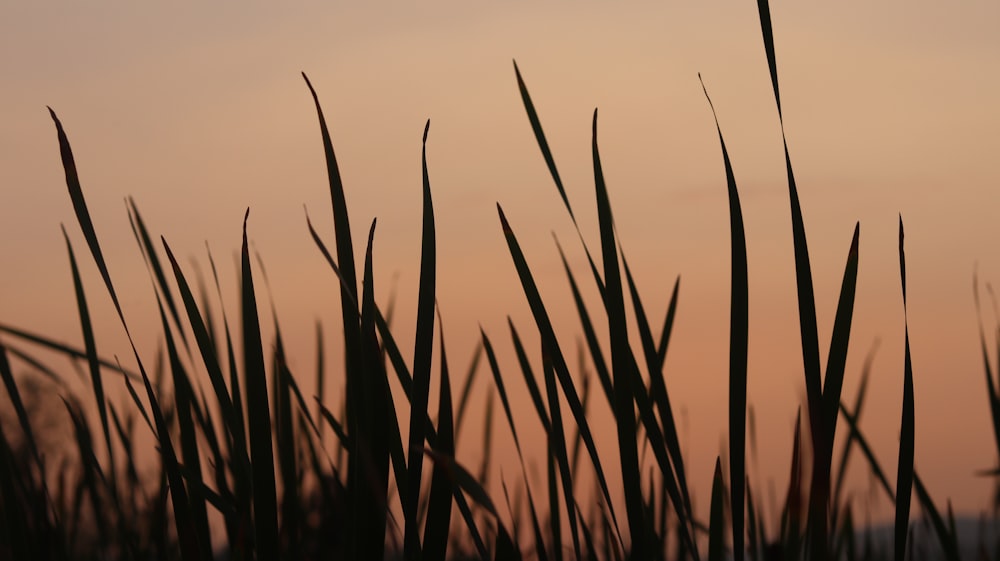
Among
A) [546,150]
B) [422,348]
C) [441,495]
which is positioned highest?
[546,150]

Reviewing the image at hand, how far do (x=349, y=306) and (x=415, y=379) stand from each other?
0.10 m

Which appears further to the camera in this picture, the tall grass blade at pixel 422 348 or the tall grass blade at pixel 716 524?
the tall grass blade at pixel 716 524

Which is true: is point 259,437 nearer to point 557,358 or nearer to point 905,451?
point 557,358

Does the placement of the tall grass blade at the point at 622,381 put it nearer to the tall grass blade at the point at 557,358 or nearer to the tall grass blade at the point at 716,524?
the tall grass blade at the point at 557,358

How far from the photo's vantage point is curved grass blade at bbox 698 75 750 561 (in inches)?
36.3

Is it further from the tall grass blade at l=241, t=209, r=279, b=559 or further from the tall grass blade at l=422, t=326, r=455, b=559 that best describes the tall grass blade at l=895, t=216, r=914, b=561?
the tall grass blade at l=241, t=209, r=279, b=559

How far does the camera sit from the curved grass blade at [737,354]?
921mm

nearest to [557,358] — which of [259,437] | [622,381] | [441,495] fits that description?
[622,381]

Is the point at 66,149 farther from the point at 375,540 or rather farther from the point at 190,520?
the point at 375,540

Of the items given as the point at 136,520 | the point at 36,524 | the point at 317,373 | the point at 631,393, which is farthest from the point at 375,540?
the point at 317,373

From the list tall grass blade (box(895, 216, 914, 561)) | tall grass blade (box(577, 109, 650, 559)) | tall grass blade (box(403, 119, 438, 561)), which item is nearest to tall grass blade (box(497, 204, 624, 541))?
tall grass blade (box(577, 109, 650, 559))

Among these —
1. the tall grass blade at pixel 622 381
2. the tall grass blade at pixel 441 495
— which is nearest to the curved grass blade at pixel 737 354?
the tall grass blade at pixel 622 381

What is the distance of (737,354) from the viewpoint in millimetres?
956

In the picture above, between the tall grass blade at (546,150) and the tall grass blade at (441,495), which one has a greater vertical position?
the tall grass blade at (546,150)
